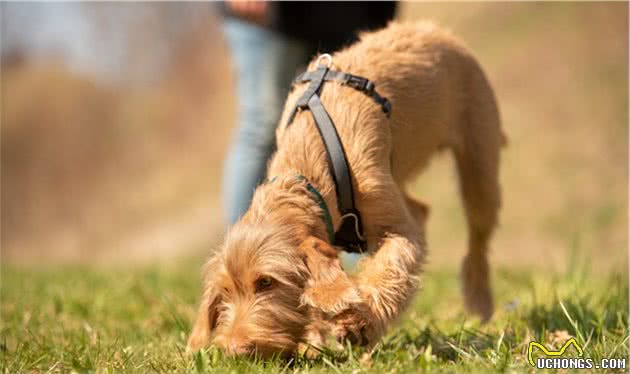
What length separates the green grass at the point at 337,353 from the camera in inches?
103

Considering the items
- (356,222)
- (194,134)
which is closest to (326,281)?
(356,222)

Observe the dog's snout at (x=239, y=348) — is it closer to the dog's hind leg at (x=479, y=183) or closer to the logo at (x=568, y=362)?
the logo at (x=568, y=362)

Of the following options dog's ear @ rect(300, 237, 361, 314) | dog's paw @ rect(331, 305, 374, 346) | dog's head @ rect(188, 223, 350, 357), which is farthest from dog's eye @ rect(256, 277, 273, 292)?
dog's paw @ rect(331, 305, 374, 346)

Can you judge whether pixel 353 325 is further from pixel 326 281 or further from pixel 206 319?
pixel 206 319

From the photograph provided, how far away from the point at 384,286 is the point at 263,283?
0.46 metres

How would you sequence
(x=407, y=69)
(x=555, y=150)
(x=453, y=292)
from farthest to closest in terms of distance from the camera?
(x=555, y=150)
(x=453, y=292)
(x=407, y=69)

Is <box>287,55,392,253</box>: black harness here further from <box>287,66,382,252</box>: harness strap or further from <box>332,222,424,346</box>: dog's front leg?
<box>332,222,424,346</box>: dog's front leg

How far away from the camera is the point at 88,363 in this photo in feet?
9.16

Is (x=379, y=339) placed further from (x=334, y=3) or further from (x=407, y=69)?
(x=334, y=3)

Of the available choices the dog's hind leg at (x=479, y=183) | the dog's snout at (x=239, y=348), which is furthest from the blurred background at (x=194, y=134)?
the dog's snout at (x=239, y=348)

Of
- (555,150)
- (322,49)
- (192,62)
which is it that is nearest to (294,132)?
(322,49)

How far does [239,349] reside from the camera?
2656 millimetres

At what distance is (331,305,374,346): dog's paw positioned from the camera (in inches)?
106

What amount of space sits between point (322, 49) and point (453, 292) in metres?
1.99
